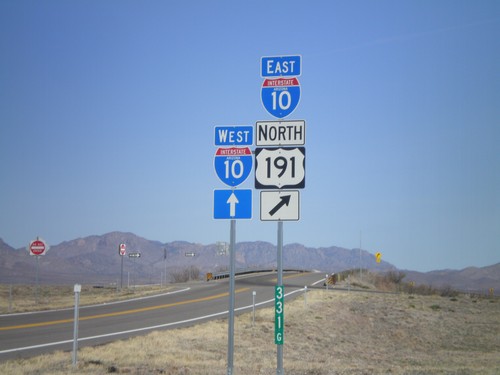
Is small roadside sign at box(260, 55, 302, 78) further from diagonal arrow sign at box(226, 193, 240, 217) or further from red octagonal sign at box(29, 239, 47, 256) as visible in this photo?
red octagonal sign at box(29, 239, 47, 256)

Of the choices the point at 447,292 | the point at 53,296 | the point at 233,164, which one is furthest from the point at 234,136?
the point at 447,292

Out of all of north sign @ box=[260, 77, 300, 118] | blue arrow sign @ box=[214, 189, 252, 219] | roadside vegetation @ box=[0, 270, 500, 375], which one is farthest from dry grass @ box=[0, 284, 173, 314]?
north sign @ box=[260, 77, 300, 118]

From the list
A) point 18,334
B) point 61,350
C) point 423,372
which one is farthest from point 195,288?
point 423,372

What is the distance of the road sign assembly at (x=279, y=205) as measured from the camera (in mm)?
9344

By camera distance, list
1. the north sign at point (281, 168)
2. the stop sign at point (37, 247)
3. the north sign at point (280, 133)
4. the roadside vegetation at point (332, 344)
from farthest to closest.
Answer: the stop sign at point (37, 247), the roadside vegetation at point (332, 344), the north sign at point (280, 133), the north sign at point (281, 168)

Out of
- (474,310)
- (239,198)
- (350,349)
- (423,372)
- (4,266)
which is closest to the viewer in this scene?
(239,198)

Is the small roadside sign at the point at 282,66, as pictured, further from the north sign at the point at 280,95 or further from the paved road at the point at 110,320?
the paved road at the point at 110,320

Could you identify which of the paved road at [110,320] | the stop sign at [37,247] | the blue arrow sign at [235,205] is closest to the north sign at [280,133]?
the blue arrow sign at [235,205]

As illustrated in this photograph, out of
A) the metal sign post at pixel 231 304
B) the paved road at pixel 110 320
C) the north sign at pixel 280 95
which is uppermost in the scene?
the north sign at pixel 280 95

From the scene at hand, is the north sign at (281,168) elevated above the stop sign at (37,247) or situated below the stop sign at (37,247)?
above

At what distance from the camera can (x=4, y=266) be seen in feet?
461

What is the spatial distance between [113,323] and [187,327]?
120 inches

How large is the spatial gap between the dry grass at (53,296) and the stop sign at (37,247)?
2.55 m

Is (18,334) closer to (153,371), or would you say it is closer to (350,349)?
(153,371)
